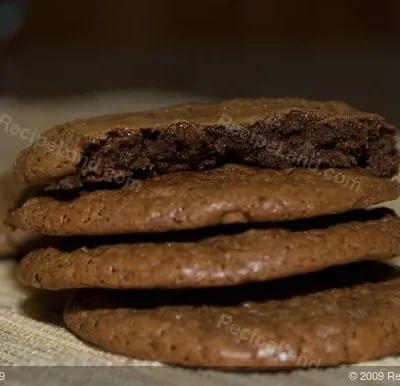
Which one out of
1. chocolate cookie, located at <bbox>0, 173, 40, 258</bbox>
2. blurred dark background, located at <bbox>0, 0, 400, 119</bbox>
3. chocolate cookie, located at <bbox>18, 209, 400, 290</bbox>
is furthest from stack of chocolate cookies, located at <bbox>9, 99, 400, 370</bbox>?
blurred dark background, located at <bbox>0, 0, 400, 119</bbox>

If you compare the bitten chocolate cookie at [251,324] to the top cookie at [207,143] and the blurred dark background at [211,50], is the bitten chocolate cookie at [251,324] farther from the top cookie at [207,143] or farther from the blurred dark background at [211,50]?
the blurred dark background at [211,50]

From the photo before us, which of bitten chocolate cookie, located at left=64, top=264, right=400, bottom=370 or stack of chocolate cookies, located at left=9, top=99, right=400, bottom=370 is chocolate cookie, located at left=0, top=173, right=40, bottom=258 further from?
bitten chocolate cookie, located at left=64, top=264, right=400, bottom=370

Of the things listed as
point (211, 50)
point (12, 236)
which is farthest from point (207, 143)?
point (211, 50)

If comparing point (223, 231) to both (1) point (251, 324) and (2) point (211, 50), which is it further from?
(2) point (211, 50)

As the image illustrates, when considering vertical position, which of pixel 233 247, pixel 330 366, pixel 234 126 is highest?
pixel 234 126

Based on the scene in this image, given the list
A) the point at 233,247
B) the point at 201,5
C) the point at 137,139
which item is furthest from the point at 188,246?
the point at 201,5

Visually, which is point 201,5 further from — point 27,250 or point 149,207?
point 149,207
